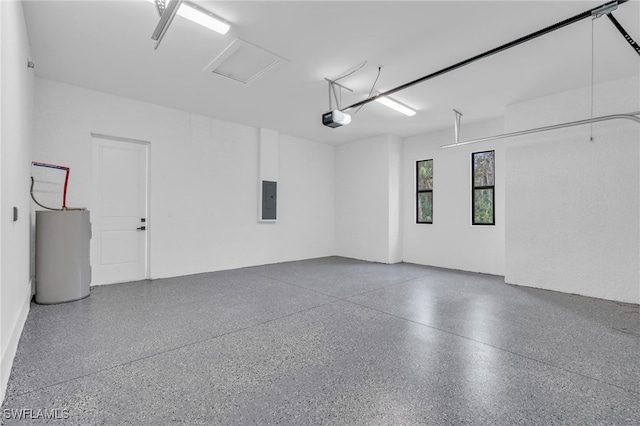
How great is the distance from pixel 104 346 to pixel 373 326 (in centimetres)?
247

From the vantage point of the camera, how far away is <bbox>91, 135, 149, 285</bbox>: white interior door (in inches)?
183

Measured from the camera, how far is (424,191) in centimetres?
700

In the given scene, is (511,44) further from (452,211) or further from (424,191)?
(424,191)

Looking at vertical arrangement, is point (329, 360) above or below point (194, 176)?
below

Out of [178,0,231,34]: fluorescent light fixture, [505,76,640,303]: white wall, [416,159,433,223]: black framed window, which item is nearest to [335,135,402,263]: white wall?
[416,159,433,223]: black framed window

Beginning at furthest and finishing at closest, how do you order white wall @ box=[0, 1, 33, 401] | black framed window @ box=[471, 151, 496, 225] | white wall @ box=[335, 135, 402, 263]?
white wall @ box=[335, 135, 402, 263] → black framed window @ box=[471, 151, 496, 225] → white wall @ box=[0, 1, 33, 401]

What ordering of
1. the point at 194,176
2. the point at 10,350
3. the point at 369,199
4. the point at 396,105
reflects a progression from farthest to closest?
the point at 369,199
the point at 194,176
the point at 396,105
the point at 10,350

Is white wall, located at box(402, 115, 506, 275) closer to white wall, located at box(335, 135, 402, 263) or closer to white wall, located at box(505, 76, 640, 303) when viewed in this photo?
white wall, located at box(335, 135, 402, 263)

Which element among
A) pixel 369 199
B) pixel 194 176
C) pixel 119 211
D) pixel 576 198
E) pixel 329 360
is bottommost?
pixel 329 360

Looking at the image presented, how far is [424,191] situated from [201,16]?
5725 mm

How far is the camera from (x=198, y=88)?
4.47m

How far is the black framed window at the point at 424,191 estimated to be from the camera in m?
6.88

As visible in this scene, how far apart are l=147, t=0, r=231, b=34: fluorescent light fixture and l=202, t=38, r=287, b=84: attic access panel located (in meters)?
0.27

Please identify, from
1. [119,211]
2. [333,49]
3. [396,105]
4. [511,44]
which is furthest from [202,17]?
[119,211]
